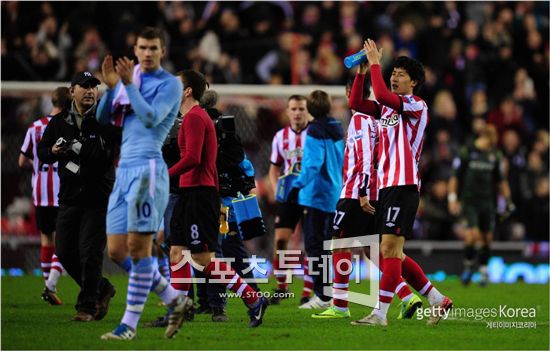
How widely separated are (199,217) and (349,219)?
2.28 metres

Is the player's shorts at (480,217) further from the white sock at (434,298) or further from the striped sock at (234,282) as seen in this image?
the striped sock at (234,282)

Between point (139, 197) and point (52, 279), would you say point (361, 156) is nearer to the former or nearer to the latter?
point (139, 197)

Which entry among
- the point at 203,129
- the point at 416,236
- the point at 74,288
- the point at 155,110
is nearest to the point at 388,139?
the point at 203,129

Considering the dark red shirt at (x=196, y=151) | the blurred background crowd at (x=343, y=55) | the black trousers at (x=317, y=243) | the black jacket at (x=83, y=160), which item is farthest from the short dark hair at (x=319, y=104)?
the blurred background crowd at (x=343, y=55)

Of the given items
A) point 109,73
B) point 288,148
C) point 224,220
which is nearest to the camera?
point 109,73

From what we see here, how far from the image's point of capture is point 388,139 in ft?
33.4

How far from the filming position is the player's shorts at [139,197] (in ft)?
27.9

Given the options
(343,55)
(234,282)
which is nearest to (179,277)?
(234,282)

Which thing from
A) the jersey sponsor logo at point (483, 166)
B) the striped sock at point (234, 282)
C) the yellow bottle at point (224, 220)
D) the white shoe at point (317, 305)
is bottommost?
the white shoe at point (317, 305)

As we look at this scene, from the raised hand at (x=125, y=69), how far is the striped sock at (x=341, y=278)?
3818 mm

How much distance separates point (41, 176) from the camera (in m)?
13.8

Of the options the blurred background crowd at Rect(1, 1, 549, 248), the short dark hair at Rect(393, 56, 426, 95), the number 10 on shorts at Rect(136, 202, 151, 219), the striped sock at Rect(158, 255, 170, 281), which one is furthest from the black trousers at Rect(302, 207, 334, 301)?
the blurred background crowd at Rect(1, 1, 549, 248)

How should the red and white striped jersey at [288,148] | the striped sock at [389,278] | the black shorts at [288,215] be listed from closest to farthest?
the striped sock at [389,278]
the black shorts at [288,215]
the red and white striped jersey at [288,148]

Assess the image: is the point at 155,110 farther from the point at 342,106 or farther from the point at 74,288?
the point at 342,106
